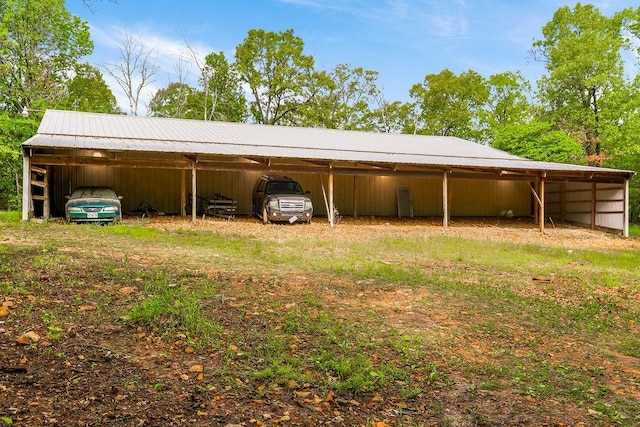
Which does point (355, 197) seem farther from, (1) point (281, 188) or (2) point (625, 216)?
(2) point (625, 216)

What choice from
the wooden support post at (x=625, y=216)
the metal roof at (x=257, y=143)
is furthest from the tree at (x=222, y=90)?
the wooden support post at (x=625, y=216)

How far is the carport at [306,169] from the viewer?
16312 millimetres

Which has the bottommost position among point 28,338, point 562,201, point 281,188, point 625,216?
point 28,338

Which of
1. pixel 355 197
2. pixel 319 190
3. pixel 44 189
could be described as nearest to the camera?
pixel 44 189

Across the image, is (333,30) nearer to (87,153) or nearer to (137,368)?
(87,153)

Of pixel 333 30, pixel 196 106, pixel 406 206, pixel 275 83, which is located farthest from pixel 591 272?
pixel 196 106

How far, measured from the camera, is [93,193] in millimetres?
15180

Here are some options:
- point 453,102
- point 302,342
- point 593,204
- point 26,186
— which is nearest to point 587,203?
point 593,204

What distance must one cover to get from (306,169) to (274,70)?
22.8m

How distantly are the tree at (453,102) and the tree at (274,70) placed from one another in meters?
10.5

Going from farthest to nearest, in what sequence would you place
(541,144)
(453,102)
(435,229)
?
(453,102), (541,144), (435,229)

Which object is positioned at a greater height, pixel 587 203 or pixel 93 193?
pixel 93 193

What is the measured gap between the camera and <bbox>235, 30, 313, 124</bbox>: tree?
123ft

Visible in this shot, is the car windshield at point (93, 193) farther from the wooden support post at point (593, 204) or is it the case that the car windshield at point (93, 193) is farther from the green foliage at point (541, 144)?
the green foliage at point (541, 144)
